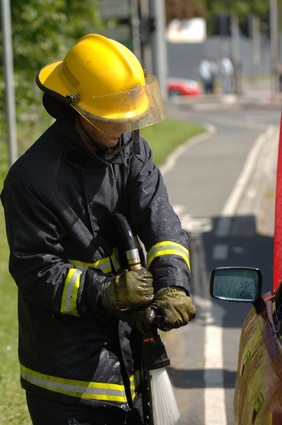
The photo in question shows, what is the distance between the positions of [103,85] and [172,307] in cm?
80

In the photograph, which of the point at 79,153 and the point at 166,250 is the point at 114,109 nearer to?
the point at 79,153

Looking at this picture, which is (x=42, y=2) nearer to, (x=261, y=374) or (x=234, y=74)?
(x=261, y=374)

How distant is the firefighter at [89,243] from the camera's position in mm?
3039

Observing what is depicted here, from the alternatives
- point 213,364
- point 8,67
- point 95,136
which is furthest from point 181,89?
point 95,136

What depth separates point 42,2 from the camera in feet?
44.0

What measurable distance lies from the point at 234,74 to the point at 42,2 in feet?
92.3

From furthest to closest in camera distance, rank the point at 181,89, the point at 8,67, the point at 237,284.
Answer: the point at 181,89 < the point at 8,67 < the point at 237,284

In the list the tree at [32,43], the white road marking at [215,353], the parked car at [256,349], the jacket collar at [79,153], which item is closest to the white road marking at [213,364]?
the white road marking at [215,353]

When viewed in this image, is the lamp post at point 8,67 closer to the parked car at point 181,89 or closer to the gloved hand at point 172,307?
the gloved hand at point 172,307

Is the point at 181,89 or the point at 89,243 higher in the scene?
the point at 89,243

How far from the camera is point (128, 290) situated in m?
2.96

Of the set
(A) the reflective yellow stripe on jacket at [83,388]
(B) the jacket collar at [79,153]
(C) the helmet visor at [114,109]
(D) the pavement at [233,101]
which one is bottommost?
(D) the pavement at [233,101]

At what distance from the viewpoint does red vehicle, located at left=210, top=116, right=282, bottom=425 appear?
2.62 metres

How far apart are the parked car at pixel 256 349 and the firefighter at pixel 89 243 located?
0.26 m
